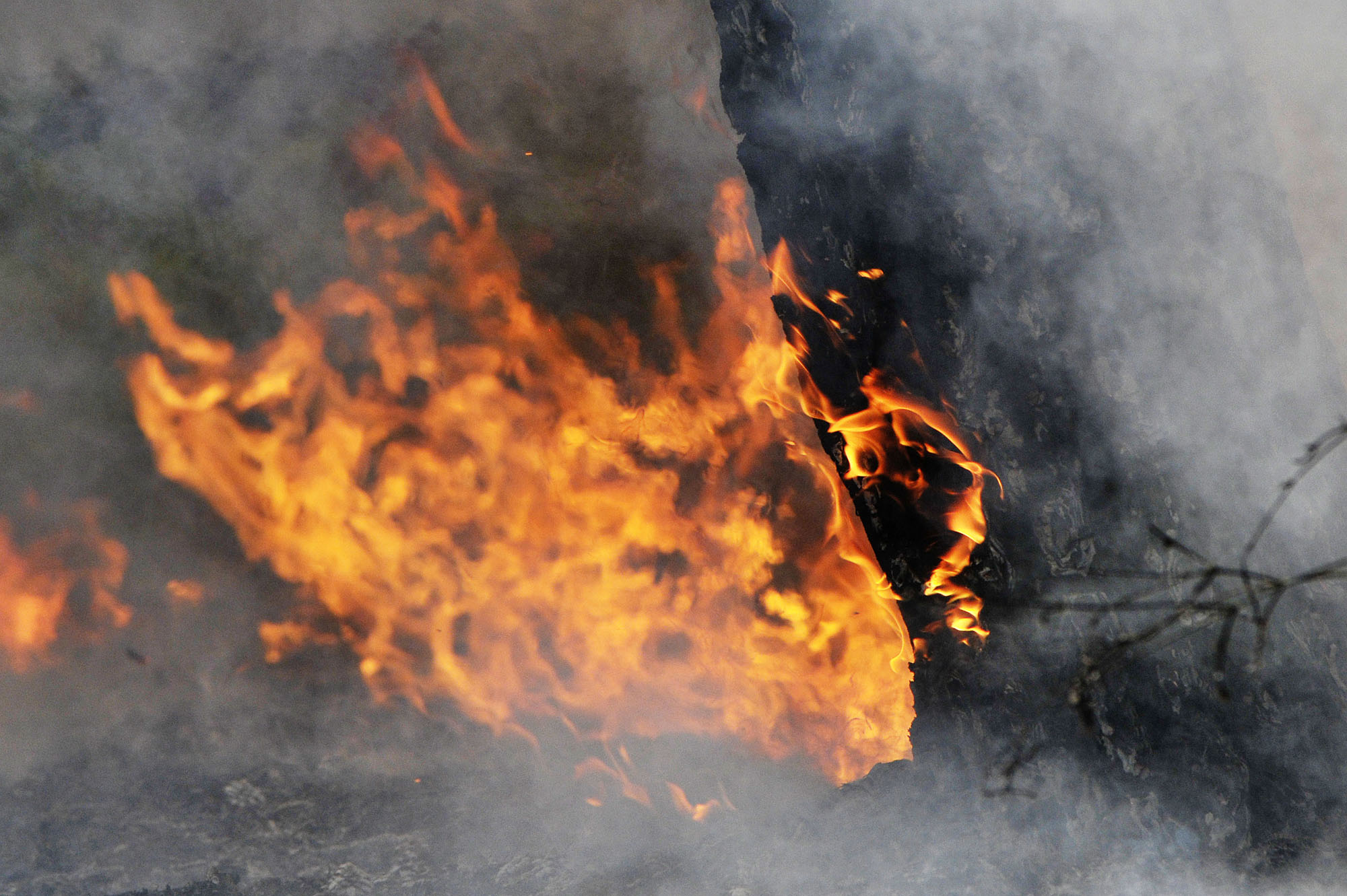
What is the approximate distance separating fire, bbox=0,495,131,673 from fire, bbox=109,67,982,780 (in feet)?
1.71

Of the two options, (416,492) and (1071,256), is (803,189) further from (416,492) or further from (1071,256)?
(416,492)

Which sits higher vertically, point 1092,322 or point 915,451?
point 1092,322

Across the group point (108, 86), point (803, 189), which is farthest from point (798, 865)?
point (108, 86)

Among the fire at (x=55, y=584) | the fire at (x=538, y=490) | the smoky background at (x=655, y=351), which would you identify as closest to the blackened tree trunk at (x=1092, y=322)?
the smoky background at (x=655, y=351)

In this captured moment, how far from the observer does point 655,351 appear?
472cm

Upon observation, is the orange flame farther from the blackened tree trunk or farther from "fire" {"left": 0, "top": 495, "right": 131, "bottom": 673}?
"fire" {"left": 0, "top": 495, "right": 131, "bottom": 673}

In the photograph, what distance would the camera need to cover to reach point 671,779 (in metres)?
4.67

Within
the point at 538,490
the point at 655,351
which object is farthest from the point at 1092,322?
the point at 538,490

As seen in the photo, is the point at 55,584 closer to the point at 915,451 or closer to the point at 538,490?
the point at 538,490

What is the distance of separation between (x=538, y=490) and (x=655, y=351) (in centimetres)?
87

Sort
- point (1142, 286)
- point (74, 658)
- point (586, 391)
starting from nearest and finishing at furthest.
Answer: point (1142, 286) < point (74, 658) < point (586, 391)

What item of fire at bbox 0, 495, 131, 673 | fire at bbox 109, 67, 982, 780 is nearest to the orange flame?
fire at bbox 109, 67, 982, 780

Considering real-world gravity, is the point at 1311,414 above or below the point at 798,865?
above

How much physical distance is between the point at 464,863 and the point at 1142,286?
391 centimetres
